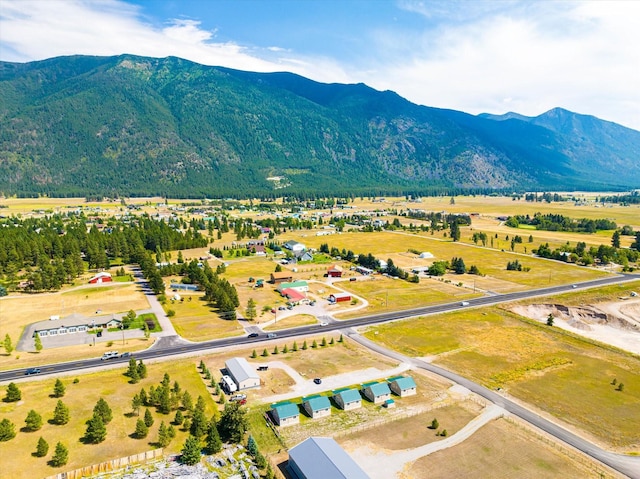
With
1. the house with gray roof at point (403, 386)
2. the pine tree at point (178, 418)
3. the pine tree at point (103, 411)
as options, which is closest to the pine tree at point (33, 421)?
the pine tree at point (103, 411)

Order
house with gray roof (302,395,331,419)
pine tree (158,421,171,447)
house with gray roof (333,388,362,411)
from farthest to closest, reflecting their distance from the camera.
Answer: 1. house with gray roof (333,388,362,411)
2. house with gray roof (302,395,331,419)
3. pine tree (158,421,171,447)

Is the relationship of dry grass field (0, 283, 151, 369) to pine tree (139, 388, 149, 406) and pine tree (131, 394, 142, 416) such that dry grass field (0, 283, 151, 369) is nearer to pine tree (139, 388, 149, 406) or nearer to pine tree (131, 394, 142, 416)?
pine tree (139, 388, 149, 406)

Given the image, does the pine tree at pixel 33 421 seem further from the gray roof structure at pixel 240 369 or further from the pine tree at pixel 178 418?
the gray roof structure at pixel 240 369

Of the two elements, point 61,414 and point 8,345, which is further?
point 8,345

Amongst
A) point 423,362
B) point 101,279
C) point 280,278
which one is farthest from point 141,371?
point 101,279

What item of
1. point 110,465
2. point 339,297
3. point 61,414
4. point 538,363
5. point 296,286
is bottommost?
point 110,465

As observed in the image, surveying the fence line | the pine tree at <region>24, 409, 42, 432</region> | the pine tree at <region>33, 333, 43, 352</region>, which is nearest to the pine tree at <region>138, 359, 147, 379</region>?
the pine tree at <region>24, 409, 42, 432</region>

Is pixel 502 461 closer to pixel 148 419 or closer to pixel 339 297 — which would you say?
pixel 148 419
